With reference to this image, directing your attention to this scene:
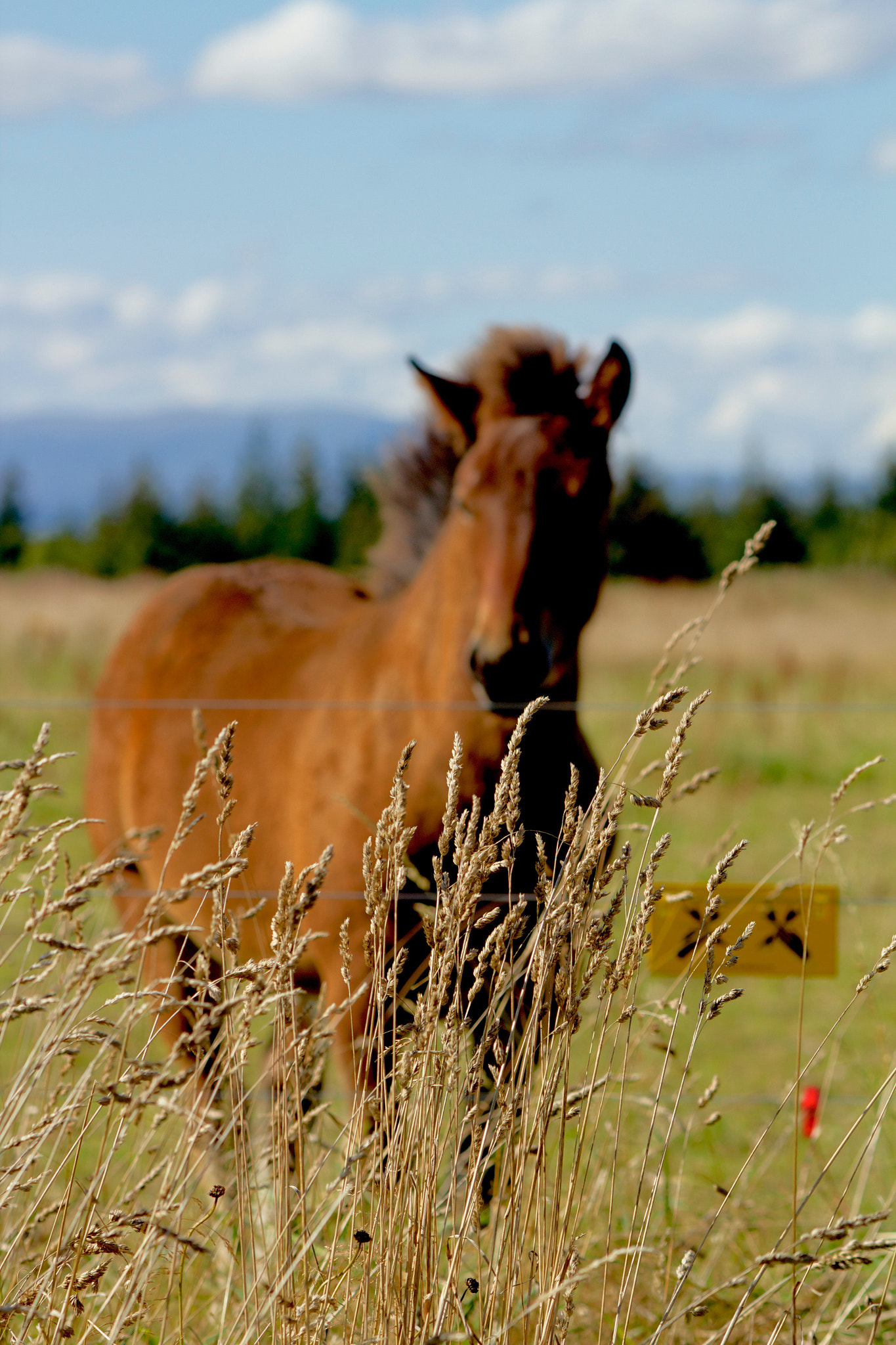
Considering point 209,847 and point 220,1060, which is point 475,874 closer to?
point 220,1060

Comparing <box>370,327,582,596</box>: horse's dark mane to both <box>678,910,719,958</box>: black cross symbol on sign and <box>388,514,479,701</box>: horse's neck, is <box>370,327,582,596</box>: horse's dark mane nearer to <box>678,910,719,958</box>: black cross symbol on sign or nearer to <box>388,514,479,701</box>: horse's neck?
<box>388,514,479,701</box>: horse's neck

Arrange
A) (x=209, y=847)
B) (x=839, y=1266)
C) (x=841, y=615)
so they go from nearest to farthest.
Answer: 1. (x=839, y=1266)
2. (x=209, y=847)
3. (x=841, y=615)

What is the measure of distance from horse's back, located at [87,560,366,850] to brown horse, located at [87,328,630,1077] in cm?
1

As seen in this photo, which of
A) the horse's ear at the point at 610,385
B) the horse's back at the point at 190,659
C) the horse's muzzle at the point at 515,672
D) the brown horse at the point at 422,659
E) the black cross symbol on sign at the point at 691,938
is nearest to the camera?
the black cross symbol on sign at the point at 691,938

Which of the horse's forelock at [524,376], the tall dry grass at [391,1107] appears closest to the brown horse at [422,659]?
the horse's forelock at [524,376]

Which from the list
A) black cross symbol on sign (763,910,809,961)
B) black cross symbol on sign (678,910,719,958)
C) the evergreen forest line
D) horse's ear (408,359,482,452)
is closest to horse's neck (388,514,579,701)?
horse's ear (408,359,482,452)

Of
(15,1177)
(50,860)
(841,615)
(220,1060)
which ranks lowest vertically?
(841,615)

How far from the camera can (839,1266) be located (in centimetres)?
168

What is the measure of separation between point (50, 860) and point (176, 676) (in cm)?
222

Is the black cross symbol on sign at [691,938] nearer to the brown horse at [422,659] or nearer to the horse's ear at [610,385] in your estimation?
the brown horse at [422,659]

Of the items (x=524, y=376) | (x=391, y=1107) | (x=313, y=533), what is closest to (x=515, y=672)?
(x=524, y=376)

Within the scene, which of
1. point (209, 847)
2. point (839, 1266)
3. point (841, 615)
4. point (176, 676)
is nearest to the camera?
point (839, 1266)

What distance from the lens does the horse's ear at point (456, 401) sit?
3.20 m

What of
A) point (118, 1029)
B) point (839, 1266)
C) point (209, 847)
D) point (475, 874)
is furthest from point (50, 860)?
point (209, 847)
